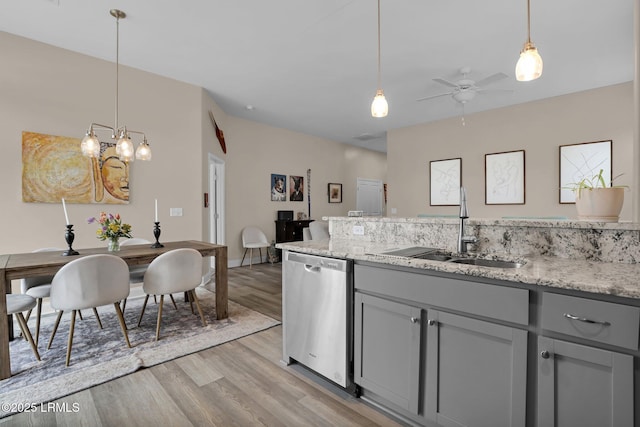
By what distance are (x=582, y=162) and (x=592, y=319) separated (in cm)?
459

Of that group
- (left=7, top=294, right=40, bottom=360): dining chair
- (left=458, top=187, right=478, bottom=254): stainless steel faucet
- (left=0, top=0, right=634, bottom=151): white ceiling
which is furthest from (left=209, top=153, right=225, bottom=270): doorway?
(left=458, top=187, right=478, bottom=254): stainless steel faucet

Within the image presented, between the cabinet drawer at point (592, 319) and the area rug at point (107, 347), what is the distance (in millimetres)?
2414

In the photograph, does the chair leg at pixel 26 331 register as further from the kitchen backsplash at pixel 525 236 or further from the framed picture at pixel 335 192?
the framed picture at pixel 335 192

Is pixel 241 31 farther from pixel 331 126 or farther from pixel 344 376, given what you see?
pixel 331 126

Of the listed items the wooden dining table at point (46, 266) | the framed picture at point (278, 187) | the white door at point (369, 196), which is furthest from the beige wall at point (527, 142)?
the wooden dining table at point (46, 266)

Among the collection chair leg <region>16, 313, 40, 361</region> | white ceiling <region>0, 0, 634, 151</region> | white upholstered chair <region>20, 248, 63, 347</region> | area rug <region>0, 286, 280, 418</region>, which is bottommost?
area rug <region>0, 286, 280, 418</region>

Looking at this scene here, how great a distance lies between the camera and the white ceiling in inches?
104

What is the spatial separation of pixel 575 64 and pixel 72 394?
5.71m

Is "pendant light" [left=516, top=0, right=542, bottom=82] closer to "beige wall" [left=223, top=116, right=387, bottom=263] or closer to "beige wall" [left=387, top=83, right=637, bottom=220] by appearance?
"beige wall" [left=387, top=83, right=637, bottom=220]

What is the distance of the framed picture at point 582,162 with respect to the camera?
171 inches

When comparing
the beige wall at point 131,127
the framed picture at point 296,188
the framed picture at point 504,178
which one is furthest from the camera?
the framed picture at point 296,188

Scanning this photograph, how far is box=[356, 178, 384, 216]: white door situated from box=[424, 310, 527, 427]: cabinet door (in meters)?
6.86

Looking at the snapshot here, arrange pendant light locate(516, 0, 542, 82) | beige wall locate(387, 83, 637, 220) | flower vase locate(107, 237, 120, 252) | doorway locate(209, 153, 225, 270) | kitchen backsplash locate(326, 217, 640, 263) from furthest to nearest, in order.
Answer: doorway locate(209, 153, 225, 270), beige wall locate(387, 83, 637, 220), flower vase locate(107, 237, 120, 252), pendant light locate(516, 0, 542, 82), kitchen backsplash locate(326, 217, 640, 263)

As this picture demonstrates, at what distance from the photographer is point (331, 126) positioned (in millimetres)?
6465
